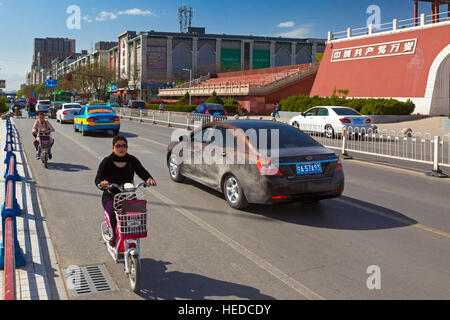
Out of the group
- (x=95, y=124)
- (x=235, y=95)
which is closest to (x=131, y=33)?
(x=235, y=95)

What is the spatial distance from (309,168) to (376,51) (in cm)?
3421

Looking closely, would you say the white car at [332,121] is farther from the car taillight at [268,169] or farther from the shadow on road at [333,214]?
the car taillight at [268,169]

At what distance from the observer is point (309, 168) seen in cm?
739

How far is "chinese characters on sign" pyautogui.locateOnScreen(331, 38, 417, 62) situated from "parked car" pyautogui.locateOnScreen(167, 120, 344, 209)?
101ft

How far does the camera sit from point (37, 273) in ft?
16.3

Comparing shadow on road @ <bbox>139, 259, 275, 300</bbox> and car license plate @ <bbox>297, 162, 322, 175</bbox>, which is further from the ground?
car license plate @ <bbox>297, 162, 322, 175</bbox>

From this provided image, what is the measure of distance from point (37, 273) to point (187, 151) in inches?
196

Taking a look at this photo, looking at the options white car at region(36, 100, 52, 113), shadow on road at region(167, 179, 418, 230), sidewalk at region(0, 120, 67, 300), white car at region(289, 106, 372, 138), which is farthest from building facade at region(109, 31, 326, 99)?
sidewalk at region(0, 120, 67, 300)

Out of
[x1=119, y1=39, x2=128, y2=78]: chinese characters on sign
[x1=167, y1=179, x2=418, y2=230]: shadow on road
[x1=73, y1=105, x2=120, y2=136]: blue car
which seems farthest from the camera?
[x1=119, y1=39, x2=128, y2=78]: chinese characters on sign

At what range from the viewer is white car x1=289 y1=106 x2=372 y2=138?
21516 mm

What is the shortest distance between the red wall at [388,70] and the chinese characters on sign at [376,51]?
0.99ft

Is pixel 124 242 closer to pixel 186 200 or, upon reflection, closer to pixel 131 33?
pixel 186 200

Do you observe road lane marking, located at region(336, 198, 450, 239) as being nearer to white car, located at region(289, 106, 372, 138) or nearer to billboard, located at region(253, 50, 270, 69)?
white car, located at region(289, 106, 372, 138)

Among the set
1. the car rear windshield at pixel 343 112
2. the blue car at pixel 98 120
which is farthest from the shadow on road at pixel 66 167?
the car rear windshield at pixel 343 112
